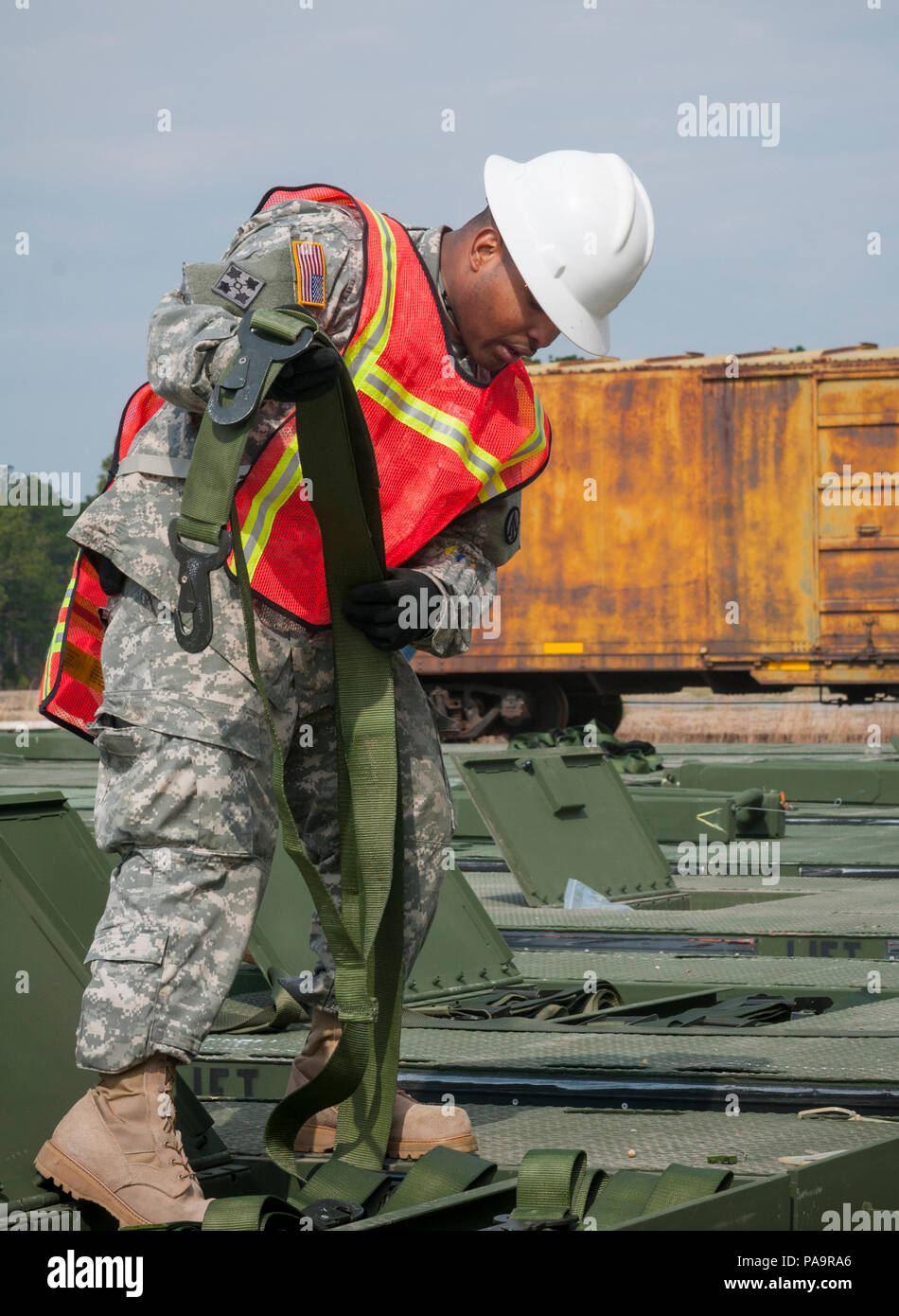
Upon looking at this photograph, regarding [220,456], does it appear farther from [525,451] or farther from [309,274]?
[525,451]

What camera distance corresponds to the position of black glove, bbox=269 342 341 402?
297cm

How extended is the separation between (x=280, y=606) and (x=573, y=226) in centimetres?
85

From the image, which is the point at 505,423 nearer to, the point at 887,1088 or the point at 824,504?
the point at 887,1088

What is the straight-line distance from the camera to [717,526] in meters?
18.4

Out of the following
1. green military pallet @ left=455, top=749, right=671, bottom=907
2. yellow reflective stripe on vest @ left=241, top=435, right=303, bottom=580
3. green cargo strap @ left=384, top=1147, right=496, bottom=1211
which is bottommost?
green military pallet @ left=455, top=749, right=671, bottom=907

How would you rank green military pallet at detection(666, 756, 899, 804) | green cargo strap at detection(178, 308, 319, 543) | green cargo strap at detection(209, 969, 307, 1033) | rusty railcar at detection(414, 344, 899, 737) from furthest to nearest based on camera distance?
rusty railcar at detection(414, 344, 899, 737), green military pallet at detection(666, 756, 899, 804), green cargo strap at detection(209, 969, 307, 1033), green cargo strap at detection(178, 308, 319, 543)

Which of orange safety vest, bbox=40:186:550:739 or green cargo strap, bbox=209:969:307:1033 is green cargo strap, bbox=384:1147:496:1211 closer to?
orange safety vest, bbox=40:186:550:739

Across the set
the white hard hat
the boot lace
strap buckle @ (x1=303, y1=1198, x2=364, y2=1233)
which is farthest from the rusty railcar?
strap buckle @ (x1=303, y1=1198, x2=364, y2=1233)

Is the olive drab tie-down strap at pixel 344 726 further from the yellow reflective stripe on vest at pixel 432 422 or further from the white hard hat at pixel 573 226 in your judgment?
the white hard hat at pixel 573 226

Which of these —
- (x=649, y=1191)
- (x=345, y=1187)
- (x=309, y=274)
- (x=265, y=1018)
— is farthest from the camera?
(x=265, y=1018)

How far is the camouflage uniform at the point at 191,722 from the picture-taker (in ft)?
9.87

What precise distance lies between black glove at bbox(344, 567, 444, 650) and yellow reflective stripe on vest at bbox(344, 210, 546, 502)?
0.88 feet

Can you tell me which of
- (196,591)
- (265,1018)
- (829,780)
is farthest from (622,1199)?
(829,780)
